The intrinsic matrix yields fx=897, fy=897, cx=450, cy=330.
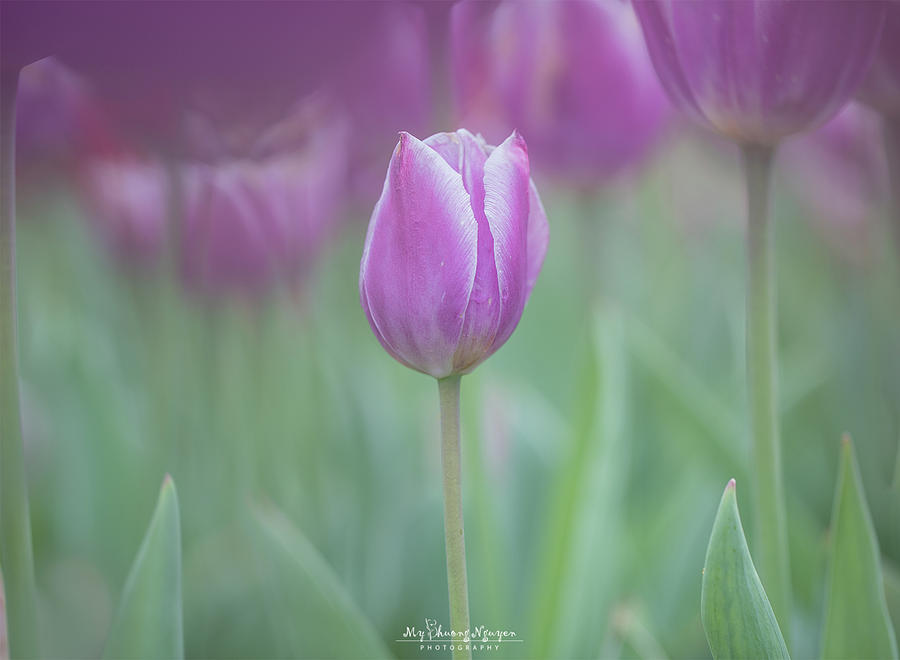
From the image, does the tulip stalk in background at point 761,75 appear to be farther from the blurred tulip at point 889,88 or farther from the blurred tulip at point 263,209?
the blurred tulip at point 263,209

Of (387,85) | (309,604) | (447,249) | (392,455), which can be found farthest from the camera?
(392,455)

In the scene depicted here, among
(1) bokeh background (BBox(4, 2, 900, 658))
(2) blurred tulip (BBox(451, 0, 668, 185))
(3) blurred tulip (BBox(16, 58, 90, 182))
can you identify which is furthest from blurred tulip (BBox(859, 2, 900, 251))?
(3) blurred tulip (BBox(16, 58, 90, 182))

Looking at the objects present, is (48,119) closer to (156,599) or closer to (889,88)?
(156,599)

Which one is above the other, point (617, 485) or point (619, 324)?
point (619, 324)

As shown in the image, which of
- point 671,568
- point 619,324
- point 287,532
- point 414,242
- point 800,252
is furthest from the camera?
point 800,252

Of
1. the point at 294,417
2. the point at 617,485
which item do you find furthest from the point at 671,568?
the point at 294,417

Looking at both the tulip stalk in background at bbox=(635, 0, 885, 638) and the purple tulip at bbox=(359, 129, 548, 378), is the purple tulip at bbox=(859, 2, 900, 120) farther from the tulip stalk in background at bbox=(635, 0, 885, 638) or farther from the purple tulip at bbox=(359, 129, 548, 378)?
the purple tulip at bbox=(359, 129, 548, 378)

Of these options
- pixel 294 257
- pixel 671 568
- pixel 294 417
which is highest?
pixel 294 257

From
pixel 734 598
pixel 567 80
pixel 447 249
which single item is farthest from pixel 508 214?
pixel 567 80

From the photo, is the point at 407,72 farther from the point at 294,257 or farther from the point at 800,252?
the point at 800,252
